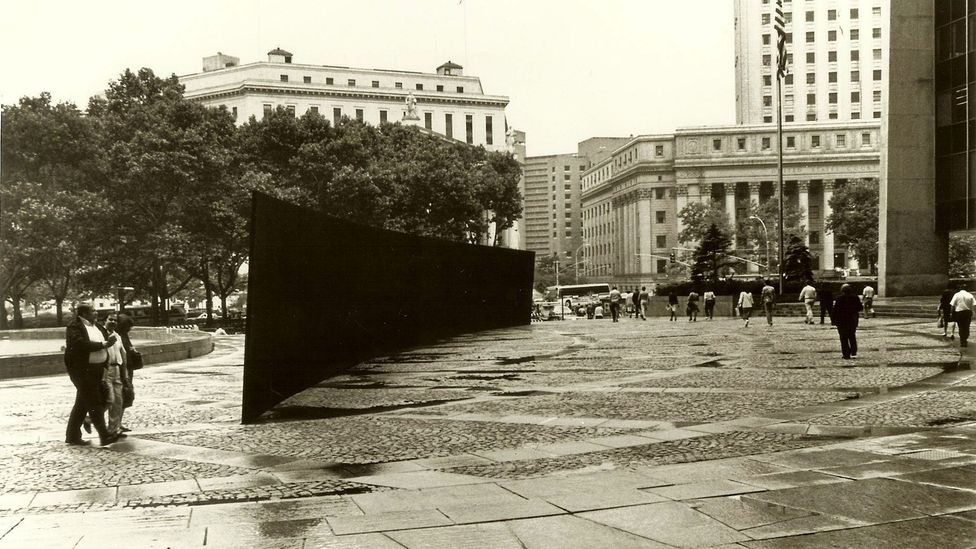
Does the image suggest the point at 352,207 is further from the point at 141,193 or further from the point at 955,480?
the point at 955,480

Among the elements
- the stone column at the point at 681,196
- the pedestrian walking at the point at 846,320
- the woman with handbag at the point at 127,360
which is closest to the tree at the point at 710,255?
the pedestrian walking at the point at 846,320

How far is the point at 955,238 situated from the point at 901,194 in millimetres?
43586

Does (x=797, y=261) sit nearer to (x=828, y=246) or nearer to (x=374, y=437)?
(x=374, y=437)

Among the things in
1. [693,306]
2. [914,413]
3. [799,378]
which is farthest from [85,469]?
[693,306]

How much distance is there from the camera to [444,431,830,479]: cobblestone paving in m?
8.12

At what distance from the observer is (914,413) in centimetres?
→ 1078

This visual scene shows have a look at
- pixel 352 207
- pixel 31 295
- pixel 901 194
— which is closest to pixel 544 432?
pixel 901 194

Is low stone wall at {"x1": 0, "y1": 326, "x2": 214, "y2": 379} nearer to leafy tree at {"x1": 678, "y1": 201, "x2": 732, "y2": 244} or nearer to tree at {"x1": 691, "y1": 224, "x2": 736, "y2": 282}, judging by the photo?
tree at {"x1": 691, "y1": 224, "x2": 736, "y2": 282}

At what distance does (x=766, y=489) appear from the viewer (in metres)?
7.00

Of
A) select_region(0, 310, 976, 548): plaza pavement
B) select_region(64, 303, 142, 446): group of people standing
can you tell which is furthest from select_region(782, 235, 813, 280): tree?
select_region(64, 303, 142, 446): group of people standing

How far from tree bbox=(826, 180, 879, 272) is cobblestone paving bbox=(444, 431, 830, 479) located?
3095 inches

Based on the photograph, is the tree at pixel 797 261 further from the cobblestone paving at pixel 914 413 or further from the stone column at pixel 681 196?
the stone column at pixel 681 196

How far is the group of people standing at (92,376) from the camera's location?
10.3 metres

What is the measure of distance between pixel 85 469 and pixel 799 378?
11330 millimetres
